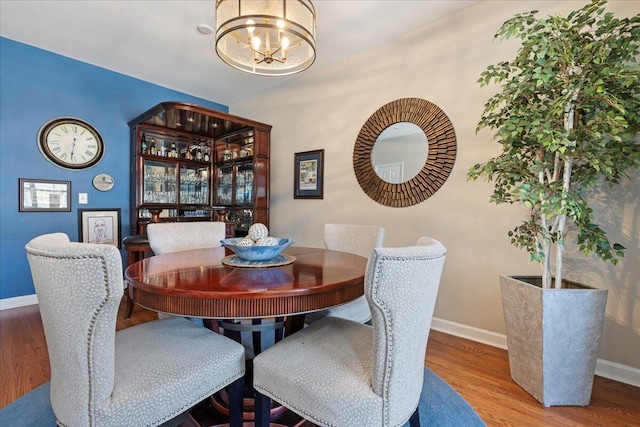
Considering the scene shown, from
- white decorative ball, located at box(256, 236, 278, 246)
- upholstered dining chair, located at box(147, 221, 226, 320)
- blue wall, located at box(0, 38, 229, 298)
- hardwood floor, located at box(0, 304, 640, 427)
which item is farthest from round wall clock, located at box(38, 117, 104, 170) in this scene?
white decorative ball, located at box(256, 236, 278, 246)

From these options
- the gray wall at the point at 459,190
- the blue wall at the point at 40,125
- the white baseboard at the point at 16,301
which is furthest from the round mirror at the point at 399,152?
the white baseboard at the point at 16,301

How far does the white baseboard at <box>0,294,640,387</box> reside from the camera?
173 cm

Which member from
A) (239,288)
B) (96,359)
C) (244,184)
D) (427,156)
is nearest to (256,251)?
(239,288)

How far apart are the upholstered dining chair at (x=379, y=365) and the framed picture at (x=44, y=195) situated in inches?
130

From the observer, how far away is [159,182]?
12.1 feet

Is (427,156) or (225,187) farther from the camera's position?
(225,187)

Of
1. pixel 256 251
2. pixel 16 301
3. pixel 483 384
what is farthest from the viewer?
pixel 16 301

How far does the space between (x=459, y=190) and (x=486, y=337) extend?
1.16 metres

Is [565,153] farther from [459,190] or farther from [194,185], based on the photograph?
[194,185]

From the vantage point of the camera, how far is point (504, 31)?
5.22ft

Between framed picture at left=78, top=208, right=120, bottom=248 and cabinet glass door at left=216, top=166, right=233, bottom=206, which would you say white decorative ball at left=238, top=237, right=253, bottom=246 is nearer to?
cabinet glass door at left=216, top=166, right=233, bottom=206

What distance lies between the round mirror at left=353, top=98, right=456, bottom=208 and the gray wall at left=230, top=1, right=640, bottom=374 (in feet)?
0.21

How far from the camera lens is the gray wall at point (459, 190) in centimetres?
177

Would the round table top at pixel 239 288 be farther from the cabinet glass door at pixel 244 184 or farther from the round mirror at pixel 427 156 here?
the cabinet glass door at pixel 244 184
